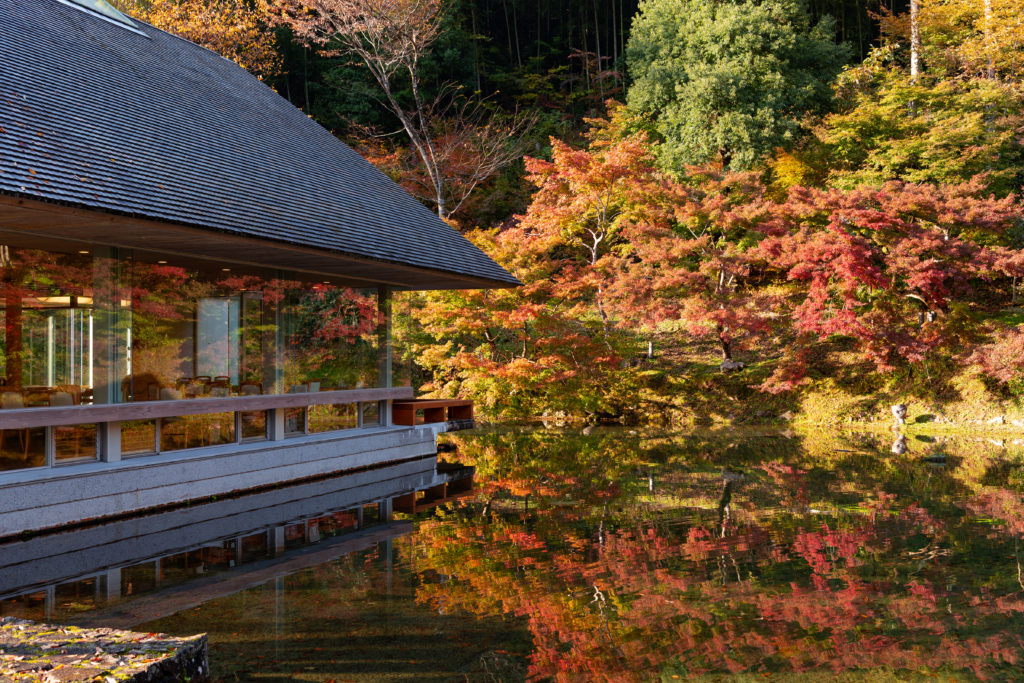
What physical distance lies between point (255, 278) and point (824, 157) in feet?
47.4

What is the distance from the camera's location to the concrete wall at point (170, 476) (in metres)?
7.30

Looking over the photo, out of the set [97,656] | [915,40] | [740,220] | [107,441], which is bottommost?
[97,656]

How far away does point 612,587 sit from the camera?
5.52 meters

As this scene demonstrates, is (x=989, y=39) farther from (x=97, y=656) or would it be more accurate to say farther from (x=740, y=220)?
(x=97, y=656)

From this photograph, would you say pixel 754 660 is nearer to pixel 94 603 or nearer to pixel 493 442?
pixel 94 603

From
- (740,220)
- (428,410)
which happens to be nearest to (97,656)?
(428,410)

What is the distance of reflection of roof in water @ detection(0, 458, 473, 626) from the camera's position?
19.0 ft

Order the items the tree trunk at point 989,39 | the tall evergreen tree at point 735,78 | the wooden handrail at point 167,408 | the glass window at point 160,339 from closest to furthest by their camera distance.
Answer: the wooden handrail at point 167,408 < the glass window at point 160,339 < the tree trunk at point 989,39 < the tall evergreen tree at point 735,78

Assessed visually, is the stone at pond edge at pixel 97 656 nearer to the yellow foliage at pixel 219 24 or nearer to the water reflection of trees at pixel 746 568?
the water reflection of trees at pixel 746 568

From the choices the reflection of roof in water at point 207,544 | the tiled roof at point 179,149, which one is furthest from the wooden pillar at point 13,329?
the reflection of roof in water at point 207,544

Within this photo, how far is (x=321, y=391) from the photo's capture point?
11062 mm

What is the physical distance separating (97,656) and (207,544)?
3398 mm

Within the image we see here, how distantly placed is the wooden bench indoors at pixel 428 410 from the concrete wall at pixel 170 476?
448 mm

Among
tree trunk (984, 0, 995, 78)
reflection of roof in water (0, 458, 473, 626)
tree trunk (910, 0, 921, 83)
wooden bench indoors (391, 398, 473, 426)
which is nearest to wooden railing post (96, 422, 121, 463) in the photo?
reflection of roof in water (0, 458, 473, 626)
